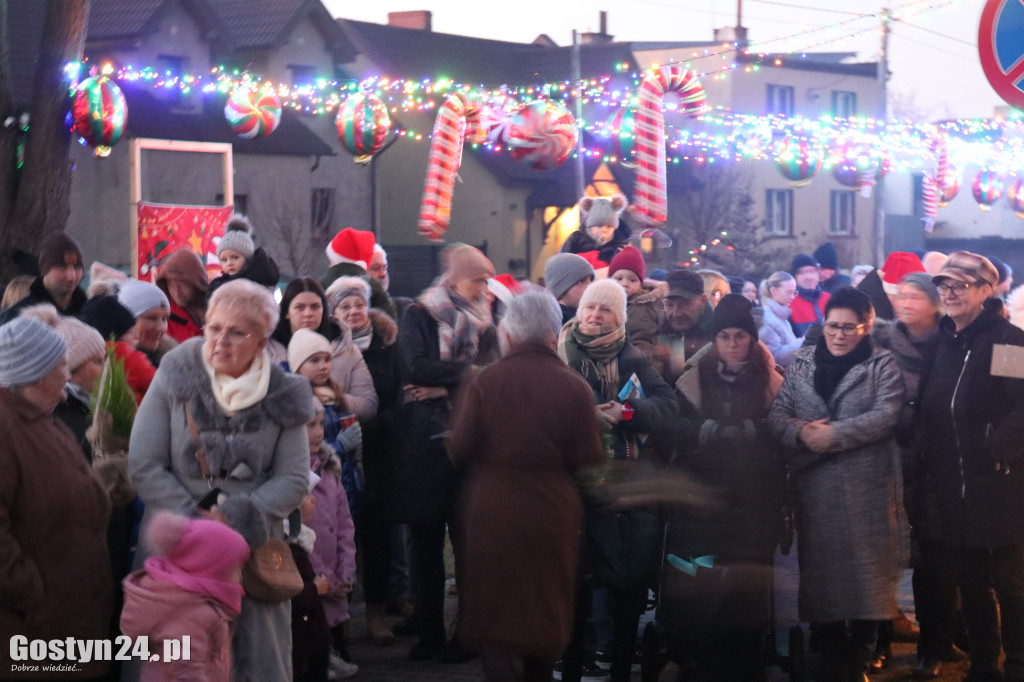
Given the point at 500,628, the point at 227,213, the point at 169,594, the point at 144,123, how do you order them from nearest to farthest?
the point at 169,594 < the point at 500,628 < the point at 227,213 < the point at 144,123

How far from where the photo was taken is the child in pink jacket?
14.1 feet

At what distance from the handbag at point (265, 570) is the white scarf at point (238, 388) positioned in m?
0.13

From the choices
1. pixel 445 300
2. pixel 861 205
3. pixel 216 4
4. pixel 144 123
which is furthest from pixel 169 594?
pixel 861 205

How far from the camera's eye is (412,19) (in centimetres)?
4488

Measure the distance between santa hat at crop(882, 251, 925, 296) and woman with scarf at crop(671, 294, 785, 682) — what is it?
10.2ft

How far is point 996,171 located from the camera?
24.2 m

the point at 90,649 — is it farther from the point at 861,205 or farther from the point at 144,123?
the point at 861,205

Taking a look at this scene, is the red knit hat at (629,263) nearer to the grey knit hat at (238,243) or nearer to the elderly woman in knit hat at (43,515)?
the grey knit hat at (238,243)

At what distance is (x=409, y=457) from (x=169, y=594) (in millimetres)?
2794

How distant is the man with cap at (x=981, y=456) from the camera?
6156mm

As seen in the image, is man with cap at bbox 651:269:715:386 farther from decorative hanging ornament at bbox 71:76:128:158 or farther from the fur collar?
decorative hanging ornament at bbox 71:76:128:158

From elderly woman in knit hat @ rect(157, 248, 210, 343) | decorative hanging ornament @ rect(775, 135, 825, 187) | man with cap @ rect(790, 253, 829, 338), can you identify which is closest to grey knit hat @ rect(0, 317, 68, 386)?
elderly woman in knit hat @ rect(157, 248, 210, 343)

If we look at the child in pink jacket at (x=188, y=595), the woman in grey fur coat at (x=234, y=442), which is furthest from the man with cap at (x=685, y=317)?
the child in pink jacket at (x=188, y=595)

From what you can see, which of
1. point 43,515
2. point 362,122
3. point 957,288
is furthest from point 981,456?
point 362,122
